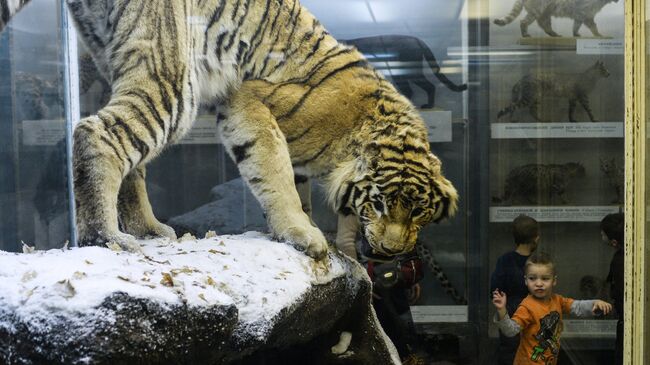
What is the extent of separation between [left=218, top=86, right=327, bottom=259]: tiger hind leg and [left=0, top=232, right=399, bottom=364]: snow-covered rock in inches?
3.2

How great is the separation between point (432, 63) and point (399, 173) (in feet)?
1.54

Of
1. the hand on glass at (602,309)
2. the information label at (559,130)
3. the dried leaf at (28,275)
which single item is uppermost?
the information label at (559,130)

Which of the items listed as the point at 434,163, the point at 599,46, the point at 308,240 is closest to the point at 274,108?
the point at 308,240

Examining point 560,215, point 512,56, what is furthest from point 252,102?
point 560,215

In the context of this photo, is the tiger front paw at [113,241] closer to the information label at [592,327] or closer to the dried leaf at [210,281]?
the dried leaf at [210,281]

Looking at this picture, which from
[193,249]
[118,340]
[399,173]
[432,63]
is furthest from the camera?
[432,63]

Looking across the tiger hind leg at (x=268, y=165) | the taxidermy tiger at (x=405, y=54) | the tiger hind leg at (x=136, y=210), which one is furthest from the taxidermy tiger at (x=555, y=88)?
the tiger hind leg at (x=136, y=210)

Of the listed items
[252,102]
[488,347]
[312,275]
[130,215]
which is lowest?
[488,347]

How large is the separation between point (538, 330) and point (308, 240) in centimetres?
101

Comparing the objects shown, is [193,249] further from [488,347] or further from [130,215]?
[488,347]

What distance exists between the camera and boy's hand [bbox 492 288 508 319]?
8.28 feet

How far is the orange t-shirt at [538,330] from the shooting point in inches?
98.5

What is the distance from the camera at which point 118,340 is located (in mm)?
1298

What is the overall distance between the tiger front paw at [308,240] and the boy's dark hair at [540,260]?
0.87 metres
